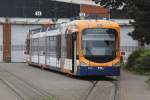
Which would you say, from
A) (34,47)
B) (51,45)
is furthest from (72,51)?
(34,47)

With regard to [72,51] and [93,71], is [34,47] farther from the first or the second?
[93,71]

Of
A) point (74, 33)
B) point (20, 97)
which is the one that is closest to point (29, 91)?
point (20, 97)

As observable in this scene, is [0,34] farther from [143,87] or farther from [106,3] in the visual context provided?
[143,87]

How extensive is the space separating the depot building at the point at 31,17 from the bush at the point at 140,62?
24914mm

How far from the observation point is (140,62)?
3775 cm

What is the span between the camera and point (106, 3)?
41.5 metres

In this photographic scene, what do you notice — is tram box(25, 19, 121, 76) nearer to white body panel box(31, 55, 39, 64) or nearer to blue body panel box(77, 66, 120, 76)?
blue body panel box(77, 66, 120, 76)

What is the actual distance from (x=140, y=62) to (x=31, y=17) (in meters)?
33.2

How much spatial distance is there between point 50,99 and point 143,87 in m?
8.15

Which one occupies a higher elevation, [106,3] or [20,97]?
[106,3]

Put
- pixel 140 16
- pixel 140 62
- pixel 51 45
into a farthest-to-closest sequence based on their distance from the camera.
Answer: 1. pixel 51 45
2. pixel 140 62
3. pixel 140 16

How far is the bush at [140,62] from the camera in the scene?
37.0m

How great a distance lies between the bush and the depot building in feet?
81.7

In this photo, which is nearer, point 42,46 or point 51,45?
point 51,45
